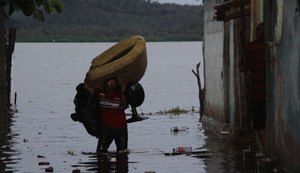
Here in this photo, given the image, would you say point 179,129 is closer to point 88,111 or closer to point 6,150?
point 6,150

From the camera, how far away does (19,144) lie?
74.1 ft

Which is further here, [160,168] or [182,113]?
[182,113]

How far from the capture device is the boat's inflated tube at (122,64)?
18719 mm

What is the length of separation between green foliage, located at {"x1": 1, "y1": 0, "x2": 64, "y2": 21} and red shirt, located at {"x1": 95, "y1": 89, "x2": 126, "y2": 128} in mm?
7797

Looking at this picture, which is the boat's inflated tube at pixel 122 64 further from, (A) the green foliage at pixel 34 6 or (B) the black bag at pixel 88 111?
(A) the green foliage at pixel 34 6

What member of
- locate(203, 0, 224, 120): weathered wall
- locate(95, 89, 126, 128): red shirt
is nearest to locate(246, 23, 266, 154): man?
locate(95, 89, 126, 128): red shirt

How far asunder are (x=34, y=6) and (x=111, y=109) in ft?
27.0

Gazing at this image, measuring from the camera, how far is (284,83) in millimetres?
15109

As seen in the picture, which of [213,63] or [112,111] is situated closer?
[112,111]

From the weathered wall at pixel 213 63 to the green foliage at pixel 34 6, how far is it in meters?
13.1

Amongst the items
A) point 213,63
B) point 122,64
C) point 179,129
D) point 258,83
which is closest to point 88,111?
point 122,64

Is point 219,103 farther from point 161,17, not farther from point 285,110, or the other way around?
point 161,17

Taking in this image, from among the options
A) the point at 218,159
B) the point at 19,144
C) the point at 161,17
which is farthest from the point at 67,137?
the point at 161,17

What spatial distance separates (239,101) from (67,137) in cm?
518
